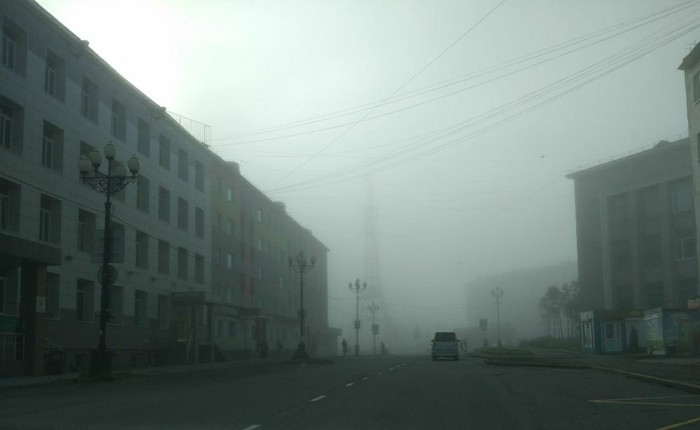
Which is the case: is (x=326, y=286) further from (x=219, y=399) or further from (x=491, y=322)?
(x=219, y=399)

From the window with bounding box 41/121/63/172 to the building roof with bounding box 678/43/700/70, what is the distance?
1280 inches

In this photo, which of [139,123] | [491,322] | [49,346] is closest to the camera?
[49,346]

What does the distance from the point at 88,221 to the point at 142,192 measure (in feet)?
26.3

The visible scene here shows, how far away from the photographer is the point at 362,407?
50.5 feet

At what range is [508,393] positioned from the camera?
63.2ft

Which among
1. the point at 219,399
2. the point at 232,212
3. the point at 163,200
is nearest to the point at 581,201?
the point at 232,212

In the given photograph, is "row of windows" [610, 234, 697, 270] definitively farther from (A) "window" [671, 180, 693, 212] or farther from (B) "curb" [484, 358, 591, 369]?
(B) "curb" [484, 358, 591, 369]

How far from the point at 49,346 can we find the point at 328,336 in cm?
7355

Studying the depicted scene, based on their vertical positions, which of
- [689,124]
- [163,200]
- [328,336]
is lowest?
[328,336]

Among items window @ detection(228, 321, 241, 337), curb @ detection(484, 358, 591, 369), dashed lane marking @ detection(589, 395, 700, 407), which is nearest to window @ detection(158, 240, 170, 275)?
window @ detection(228, 321, 241, 337)

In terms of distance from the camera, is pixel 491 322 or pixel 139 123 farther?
pixel 491 322

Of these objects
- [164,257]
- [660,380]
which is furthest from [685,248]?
[660,380]

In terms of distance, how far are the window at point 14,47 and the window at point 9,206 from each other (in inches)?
180

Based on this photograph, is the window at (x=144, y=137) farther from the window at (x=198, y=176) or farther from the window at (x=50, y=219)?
the window at (x=50, y=219)
